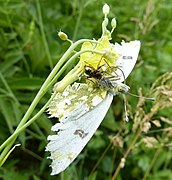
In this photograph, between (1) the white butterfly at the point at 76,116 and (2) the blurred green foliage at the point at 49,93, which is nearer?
(1) the white butterfly at the point at 76,116

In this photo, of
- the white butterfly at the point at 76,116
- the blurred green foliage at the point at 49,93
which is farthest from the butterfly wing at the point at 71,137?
the blurred green foliage at the point at 49,93

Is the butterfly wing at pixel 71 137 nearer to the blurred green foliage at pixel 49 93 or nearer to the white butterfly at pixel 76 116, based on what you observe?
the white butterfly at pixel 76 116

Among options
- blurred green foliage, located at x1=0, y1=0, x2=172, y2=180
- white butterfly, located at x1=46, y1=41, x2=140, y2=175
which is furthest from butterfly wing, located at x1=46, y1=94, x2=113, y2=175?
blurred green foliage, located at x1=0, y1=0, x2=172, y2=180

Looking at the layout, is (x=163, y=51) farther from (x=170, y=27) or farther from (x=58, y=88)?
(x=58, y=88)

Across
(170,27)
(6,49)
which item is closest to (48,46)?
(6,49)

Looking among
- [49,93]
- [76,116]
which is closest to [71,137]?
[76,116]

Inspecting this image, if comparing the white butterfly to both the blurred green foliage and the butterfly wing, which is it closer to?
the butterfly wing
